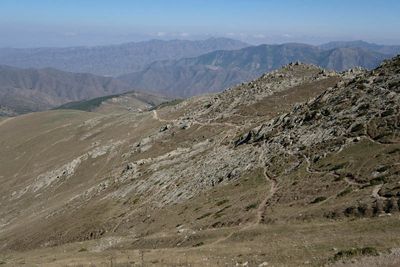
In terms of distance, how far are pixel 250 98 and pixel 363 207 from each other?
91.9 metres

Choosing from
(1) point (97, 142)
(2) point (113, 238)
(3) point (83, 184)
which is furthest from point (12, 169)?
(2) point (113, 238)

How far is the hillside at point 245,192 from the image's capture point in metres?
39.2

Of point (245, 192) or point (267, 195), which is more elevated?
point (267, 195)

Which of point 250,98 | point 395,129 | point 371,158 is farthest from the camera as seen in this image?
point 250,98

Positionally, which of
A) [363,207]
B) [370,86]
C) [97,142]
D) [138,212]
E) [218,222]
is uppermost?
[370,86]

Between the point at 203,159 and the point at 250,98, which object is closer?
the point at 203,159

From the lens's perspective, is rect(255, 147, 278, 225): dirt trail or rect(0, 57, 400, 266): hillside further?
rect(255, 147, 278, 225): dirt trail

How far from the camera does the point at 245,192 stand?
60438 millimetres

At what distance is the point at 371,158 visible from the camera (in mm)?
51875

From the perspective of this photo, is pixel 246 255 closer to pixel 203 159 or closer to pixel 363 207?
pixel 363 207

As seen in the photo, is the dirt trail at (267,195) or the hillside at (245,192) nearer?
the hillside at (245,192)

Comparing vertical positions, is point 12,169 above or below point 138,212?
below

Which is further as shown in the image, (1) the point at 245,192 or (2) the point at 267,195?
(1) the point at 245,192

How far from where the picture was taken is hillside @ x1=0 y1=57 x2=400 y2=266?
39.2 m
